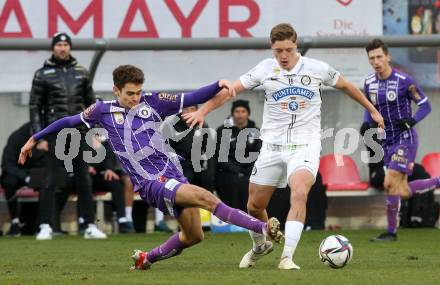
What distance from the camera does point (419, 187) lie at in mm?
14938

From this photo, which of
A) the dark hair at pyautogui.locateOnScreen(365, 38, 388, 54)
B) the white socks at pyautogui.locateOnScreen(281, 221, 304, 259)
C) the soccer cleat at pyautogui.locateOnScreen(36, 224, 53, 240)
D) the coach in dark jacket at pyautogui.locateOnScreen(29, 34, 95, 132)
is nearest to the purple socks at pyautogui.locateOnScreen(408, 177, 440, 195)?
the dark hair at pyautogui.locateOnScreen(365, 38, 388, 54)

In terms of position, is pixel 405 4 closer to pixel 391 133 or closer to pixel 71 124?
pixel 391 133

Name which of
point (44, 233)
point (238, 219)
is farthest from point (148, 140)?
point (44, 233)

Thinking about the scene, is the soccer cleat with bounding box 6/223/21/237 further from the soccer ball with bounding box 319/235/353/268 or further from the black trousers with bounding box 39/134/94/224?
the soccer ball with bounding box 319/235/353/268

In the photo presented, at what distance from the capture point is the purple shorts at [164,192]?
947 cm

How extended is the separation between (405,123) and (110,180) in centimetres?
416

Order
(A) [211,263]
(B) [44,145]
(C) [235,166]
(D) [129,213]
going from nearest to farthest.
A: 1. (A) [211,263]
2. (B) [44,145]
3. (C) [235,166]
4. (D) [129,213]

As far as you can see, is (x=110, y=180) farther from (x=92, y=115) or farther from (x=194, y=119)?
(x=194, y=119)

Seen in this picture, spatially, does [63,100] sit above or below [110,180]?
above

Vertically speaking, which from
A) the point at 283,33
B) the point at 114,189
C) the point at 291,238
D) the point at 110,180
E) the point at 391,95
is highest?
the point at 283,33

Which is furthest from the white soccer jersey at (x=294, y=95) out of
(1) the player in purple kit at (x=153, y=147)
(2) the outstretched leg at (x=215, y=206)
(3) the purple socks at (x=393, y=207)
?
(3) the purple socks at (x=393, y=207)

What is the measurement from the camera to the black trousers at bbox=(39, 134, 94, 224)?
1487cm

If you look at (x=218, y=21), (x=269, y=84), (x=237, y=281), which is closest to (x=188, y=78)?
(x=218, y=21)

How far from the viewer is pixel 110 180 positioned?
15.8 m
